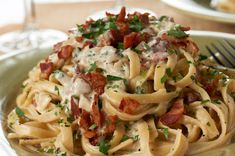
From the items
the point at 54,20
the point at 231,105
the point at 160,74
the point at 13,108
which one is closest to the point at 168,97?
the point at 160,74

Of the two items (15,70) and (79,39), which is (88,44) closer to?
(79,39)

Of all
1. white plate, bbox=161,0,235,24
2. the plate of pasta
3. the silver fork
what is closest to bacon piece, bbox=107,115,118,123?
the plate of pasta

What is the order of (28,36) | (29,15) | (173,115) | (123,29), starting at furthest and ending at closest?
(29,15)
(28,36)
(123,29)
(173,115)

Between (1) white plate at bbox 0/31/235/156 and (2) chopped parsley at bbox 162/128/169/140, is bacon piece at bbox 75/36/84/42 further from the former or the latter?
(2) chopped parsley at bbox 162/128/169/140

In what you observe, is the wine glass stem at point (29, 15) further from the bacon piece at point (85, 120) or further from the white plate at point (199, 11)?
the bacon piece at point (85, 120)

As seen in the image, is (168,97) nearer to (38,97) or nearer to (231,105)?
(231,105)

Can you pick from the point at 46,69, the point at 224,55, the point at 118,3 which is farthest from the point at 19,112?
the point at 118,3

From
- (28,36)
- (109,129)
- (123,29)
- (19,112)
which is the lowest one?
(28,36)
